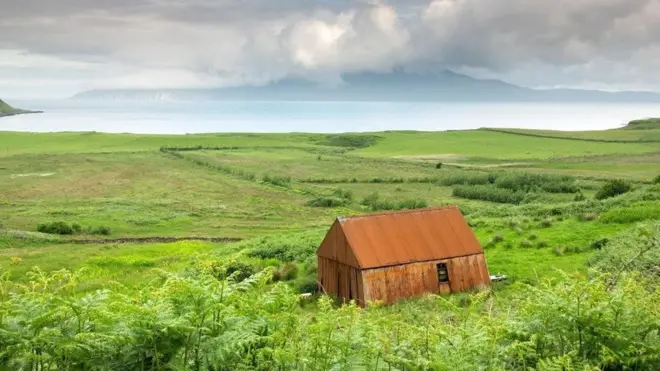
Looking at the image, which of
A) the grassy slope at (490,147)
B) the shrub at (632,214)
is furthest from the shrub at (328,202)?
the grassy slope at (490,147)

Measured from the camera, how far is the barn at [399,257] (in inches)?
1145

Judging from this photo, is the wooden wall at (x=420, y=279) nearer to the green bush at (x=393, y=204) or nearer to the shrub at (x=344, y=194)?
the green bush at (x=393, y=204)

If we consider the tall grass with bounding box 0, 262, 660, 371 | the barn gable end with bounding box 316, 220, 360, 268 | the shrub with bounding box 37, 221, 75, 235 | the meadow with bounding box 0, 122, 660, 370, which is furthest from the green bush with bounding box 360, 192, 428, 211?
the tall grass with bounding box 0, 262, 660, 371

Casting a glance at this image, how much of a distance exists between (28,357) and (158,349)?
1.12m

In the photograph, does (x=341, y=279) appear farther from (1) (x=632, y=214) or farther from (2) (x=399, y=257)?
(1) (x=632, y=214)

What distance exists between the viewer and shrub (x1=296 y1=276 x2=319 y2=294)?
103ft

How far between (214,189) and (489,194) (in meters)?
37.0

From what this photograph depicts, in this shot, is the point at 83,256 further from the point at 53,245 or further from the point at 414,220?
the point at 414,220

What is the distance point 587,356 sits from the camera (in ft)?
23.4

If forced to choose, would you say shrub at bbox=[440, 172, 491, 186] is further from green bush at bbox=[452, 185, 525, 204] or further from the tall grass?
the tall grass

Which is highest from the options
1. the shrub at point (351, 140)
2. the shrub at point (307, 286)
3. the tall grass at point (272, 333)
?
the tall grass at point (272, 333)

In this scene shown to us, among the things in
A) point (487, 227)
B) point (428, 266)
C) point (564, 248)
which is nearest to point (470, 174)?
point (487, 227)

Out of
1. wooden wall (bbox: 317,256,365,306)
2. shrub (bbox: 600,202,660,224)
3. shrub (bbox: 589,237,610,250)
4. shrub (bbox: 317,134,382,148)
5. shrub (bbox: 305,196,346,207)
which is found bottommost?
shrub (bbox: 305,196,346,207)

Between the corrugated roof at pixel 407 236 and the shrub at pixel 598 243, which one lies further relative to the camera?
the shrub at pixel 598 243
